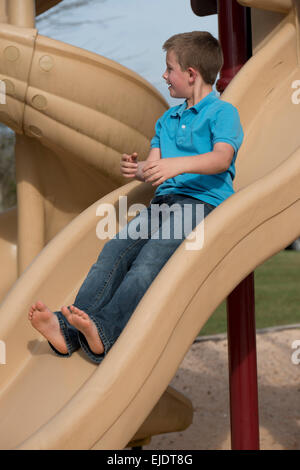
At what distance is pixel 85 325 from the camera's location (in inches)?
71.7

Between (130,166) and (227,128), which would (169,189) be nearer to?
(130,166)

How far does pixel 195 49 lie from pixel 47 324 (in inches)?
38.7

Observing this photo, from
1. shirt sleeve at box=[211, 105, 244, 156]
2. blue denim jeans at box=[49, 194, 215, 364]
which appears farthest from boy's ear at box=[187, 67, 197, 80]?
blue denim jeans at box=[49, 194, 215, 364]

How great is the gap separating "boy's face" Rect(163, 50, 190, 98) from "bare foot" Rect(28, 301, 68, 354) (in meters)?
0.82

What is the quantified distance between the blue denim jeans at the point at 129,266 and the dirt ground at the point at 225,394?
193cm

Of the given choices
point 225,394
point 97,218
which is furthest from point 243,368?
point 225,394

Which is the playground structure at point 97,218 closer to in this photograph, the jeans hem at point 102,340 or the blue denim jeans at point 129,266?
the jeans hem at point 102,340

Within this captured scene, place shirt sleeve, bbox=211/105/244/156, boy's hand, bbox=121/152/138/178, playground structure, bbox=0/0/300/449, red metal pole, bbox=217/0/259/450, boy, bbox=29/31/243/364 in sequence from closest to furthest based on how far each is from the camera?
playground structure, bbox=0/0/300/449 < boy, bbox=29/31/243/364 < shirt sleeve, bbox=211/105/244/156 < boy's hand, bbox=121/152/138/178 < red metal pole, bbox=217/0/259/450

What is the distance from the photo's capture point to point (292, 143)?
2.41 metres

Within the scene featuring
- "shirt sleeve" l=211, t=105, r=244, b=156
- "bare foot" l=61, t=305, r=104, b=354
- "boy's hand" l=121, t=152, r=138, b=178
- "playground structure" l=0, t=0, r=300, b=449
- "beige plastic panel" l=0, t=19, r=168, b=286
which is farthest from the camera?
"beige plastic panel" l=0, t=19, r=168, b=286

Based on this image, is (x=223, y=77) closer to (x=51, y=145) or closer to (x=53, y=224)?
(x=51, y=145)

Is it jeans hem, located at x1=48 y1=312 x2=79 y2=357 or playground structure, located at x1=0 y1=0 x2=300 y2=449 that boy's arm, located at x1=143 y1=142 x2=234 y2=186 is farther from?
jeans hem, located at x1=48 y1=312 x2=79 y2=357

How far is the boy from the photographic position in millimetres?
1905

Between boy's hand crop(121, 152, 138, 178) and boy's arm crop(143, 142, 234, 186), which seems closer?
boy's arm crop(143, 142, 234, 186)
